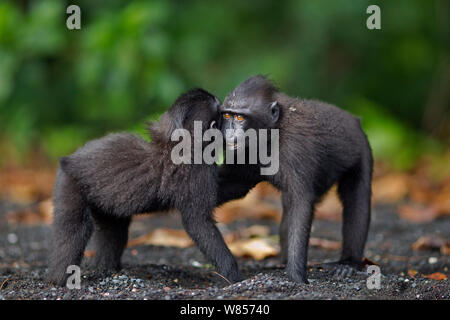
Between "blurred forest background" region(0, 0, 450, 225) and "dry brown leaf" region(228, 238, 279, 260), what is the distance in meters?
3.75

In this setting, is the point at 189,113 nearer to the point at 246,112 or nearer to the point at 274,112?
the point at 246,112

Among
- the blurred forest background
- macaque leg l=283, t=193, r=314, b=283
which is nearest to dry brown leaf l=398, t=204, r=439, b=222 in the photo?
the blurred forest background

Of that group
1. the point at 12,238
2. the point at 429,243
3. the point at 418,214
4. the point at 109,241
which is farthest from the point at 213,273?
the point at 418,214

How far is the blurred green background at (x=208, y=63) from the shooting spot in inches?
420

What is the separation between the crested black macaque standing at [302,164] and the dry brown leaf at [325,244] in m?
1.04

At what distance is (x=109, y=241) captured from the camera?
5.89m

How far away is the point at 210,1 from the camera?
12.4 m

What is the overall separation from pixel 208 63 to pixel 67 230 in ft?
24.3

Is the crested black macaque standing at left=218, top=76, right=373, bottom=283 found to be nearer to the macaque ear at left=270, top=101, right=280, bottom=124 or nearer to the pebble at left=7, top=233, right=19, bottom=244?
the macaque ear at left=270, top=101, right=280, bottom=124

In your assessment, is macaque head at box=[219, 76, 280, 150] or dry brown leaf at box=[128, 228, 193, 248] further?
dry brown leaf at box=[128, 228, 193, 248]

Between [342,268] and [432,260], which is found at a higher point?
[342,268]

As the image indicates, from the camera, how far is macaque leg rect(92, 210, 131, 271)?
19.2ft
